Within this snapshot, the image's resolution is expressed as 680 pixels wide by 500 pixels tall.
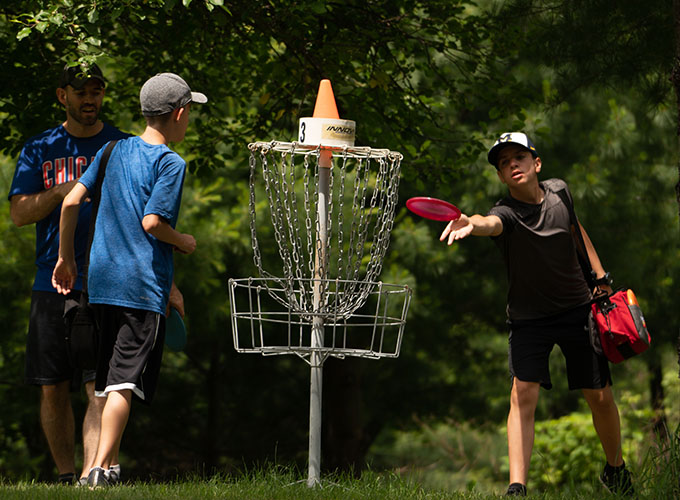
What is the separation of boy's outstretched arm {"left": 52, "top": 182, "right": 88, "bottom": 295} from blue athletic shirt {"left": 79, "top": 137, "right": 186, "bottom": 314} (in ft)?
0.42

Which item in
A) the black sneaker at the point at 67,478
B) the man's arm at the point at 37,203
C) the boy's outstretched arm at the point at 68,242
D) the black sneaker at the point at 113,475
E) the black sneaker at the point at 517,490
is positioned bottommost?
the black sneaker at the point at 67,478

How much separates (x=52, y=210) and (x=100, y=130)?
51 centimetres

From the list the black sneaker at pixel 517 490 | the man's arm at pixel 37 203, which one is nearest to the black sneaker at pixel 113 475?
the man's arm at pixel 37 203

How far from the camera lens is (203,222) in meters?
10.4

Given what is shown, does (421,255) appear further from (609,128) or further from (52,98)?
(52,98)

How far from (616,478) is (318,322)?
182cm

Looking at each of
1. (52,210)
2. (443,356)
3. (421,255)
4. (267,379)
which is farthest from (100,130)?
(443,356)

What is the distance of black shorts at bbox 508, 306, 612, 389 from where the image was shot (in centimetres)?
462

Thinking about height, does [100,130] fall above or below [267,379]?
above

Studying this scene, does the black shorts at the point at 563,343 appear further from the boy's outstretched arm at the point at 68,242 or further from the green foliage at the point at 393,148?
the boy's outstretched arm at the point at 68,242

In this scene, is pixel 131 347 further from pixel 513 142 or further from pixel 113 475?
pixel 513 142

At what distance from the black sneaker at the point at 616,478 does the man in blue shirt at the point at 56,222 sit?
2633mm

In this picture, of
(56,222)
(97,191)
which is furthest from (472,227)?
(56,222)

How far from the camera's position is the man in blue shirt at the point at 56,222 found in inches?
185
